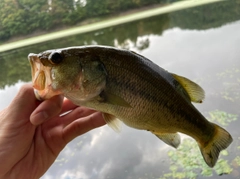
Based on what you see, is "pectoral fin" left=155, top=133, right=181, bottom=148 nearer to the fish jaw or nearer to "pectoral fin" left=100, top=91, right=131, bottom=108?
"pectoral fin" left=100, top=91, right=131, bottom=108

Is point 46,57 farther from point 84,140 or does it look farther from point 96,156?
point 84,140

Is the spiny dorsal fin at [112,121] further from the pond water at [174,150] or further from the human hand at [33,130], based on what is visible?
the pond water at [174,150]

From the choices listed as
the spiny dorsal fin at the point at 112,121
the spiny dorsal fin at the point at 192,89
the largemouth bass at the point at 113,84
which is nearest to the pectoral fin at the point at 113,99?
the largemouth bass at the point at 113,84

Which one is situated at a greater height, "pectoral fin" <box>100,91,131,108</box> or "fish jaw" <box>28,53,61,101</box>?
"fish jaw" <box>28,53,61,101</box>

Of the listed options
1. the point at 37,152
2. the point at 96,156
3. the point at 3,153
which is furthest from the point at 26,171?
the point at 96,156

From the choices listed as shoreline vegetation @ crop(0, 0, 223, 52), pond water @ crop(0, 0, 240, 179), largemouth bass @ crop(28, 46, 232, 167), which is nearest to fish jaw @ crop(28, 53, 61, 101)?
largemouth bass @ crop(28, 46, 232, 167)

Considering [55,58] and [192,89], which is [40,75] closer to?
[55,58]

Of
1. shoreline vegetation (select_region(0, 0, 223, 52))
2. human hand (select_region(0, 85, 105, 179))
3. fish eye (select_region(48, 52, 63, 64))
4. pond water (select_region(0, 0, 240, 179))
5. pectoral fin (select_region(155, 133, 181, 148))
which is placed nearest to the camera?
fish eye (select_region(48, 52, 63, 64))

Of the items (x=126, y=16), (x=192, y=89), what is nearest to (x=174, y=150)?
(x=192, y=89)
